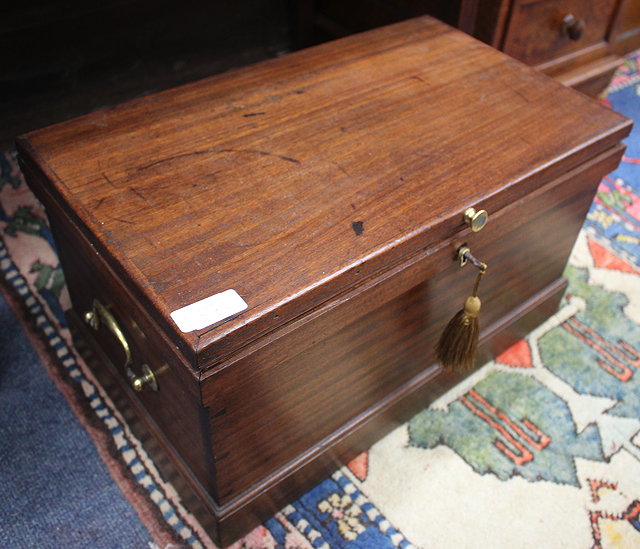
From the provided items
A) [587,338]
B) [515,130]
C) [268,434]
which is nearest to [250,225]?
[268,434]

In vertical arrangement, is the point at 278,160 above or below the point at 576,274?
above

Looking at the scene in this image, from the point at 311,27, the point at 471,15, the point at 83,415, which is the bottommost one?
the point at 83,415

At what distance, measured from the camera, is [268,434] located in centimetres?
81

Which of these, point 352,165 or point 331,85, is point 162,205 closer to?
Result: point 352,165

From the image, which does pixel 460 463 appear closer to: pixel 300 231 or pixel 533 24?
pixel 300 231

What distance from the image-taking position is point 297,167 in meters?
0.82

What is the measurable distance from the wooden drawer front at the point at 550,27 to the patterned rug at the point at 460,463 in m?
0.53

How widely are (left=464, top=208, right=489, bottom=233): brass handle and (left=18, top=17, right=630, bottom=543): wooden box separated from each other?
0.01 m

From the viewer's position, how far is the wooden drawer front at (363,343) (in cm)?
72

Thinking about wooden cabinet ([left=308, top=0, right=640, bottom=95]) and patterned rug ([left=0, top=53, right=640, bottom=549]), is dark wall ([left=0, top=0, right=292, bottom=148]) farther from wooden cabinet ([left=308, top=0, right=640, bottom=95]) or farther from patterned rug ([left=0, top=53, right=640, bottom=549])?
patterned rug ([left=0, top=53, right=640, bottom=549])

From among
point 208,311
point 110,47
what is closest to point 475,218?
point 208,311

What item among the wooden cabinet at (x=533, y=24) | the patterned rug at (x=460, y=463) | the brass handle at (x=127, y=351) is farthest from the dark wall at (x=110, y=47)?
the brass handle at (x=127, y=351)

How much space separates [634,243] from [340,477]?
82cm

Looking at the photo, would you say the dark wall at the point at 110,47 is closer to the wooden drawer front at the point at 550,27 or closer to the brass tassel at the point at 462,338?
the wooden drawer front at the point at 550,27
